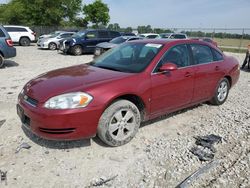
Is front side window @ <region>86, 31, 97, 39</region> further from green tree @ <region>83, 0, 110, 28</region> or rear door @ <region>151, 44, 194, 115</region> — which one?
green tree @ <region>83, 0, 110, 28</region>

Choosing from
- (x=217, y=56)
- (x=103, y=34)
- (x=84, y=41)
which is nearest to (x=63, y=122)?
(x=217, y=56)

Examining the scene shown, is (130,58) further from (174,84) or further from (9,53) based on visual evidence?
(9,53)

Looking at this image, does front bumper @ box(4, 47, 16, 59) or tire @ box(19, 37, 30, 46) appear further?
tire @ box(19, 37, 30, 46)

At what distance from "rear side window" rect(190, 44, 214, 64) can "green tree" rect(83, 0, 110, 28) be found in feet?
118

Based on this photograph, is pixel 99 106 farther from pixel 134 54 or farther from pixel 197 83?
pixel 197 83

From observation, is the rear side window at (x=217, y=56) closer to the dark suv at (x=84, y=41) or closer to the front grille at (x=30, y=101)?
the front grille at (x=30, y=101)

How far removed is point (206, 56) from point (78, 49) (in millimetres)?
12193

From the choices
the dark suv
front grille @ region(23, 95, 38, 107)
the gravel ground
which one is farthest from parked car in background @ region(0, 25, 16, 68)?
front grille @ region(23, 95, 38, 107)

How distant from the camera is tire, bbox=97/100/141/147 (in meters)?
3.59

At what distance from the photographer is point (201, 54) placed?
203 inches

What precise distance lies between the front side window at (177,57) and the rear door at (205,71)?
24 cm

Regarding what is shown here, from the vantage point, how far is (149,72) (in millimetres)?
4039

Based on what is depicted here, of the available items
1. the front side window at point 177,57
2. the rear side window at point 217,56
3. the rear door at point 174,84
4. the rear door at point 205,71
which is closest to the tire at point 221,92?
the rear door at point 205,71

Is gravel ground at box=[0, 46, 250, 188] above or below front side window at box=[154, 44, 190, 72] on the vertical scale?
below
